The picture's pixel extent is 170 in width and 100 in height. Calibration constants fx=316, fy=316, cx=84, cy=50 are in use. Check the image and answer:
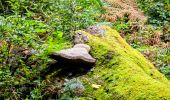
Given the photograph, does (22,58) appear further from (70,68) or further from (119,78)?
(119,78)

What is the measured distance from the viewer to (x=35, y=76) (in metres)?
3.87

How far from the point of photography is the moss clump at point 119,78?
11.1ft

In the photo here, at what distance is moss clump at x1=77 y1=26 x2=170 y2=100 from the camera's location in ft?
11.1

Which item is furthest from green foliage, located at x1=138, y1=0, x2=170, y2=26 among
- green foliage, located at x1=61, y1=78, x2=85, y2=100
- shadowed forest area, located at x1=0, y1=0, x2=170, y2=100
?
green foliage, located at x1=61, y1=78, x2=85, y2=100

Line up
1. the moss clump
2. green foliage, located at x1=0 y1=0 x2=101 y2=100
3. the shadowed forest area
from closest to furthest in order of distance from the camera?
the moss clump, the shadowed forest area, green foliage, located at x1=0 y1=0 x2=101 y2=100

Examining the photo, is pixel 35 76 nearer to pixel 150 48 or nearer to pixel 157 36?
pixel 150 48

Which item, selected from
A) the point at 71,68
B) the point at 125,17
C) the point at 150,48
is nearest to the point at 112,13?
the point at 125,17

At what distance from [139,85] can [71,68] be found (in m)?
0.93

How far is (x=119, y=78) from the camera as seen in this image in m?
3.71

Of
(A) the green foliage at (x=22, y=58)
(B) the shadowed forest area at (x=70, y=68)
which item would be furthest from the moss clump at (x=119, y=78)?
(A) the green foliage at (x=22, y=58)

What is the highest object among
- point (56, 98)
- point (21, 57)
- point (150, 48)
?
point (21, 57)

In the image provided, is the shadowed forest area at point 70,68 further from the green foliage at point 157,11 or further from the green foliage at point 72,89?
Result: the green foliage at point 157,11

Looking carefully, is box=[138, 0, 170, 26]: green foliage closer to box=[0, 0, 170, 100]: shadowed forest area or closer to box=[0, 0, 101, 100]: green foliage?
box=[0, 0, 170, 100]: shadowed forest area

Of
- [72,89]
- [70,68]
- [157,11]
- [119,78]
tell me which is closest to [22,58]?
[70,68]
